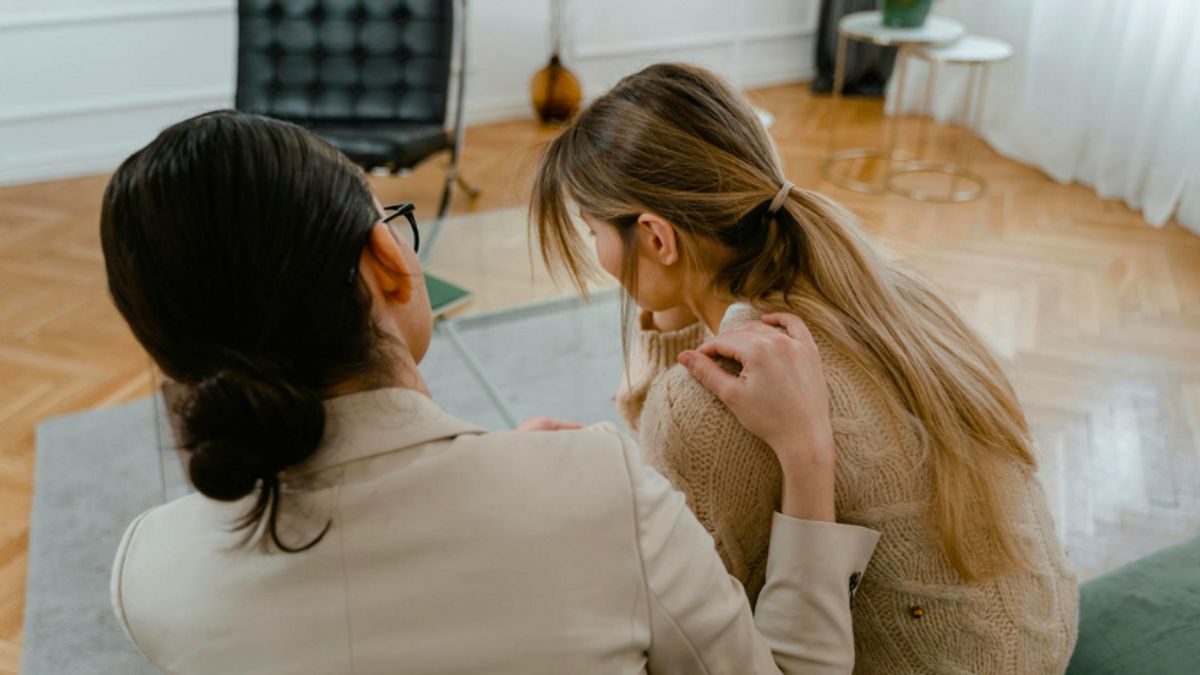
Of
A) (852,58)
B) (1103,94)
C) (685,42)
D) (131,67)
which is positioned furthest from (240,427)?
(852,58)

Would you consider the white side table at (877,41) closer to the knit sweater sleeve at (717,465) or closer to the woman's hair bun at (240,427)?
the knit sweater sleeve at (717,465)

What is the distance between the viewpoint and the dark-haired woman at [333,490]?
28.9 inches

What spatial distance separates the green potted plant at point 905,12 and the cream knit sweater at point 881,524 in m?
3.24

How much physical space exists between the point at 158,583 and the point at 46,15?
386 centimetres

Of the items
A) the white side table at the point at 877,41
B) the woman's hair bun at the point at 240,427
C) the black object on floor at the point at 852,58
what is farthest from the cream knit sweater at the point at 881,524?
the black object on floor at the point at 852,58

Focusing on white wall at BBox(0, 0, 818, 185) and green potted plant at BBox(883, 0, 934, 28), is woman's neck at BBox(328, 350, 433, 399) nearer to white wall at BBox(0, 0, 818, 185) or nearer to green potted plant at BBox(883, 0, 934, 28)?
white wall at BBox(0, 0, 818, 185)

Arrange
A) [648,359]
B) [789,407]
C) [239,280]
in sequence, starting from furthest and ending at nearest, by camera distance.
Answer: [648,359], [789,407], [239,280]

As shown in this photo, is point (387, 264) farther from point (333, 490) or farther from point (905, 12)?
point (905, 12)

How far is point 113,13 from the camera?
4.08 m

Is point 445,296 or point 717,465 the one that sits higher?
point 717,465

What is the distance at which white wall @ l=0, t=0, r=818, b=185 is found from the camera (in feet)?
13.3

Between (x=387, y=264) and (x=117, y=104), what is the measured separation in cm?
391

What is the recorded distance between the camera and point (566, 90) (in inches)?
190

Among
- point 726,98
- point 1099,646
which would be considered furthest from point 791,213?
point 1099,646
